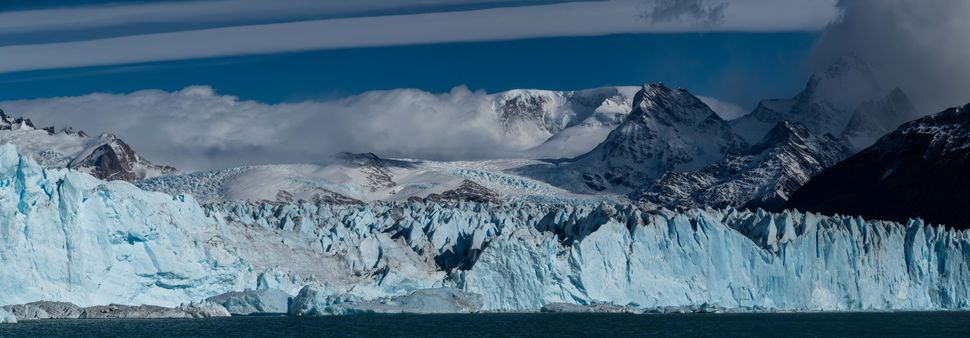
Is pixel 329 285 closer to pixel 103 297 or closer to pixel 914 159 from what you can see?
pixel 103 297

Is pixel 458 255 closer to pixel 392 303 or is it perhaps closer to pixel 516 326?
pixel 392 303

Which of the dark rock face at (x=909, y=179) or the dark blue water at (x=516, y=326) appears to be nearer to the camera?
the dark blue water at (x=516, y=326)


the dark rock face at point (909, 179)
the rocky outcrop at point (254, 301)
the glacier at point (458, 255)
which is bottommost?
the rocky outcrop at point (254, 301)

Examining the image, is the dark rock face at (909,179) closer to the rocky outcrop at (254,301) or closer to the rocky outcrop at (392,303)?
the rocky outcrop at (392,303)

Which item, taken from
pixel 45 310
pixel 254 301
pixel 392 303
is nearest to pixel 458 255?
pixel 392 303

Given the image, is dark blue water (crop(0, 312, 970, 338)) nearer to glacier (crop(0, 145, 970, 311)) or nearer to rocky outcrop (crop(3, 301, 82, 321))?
rocky outcrop (crop(3, 301, 82, 321))

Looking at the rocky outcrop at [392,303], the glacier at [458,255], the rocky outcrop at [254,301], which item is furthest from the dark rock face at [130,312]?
the rocky outcrop at [392,303]

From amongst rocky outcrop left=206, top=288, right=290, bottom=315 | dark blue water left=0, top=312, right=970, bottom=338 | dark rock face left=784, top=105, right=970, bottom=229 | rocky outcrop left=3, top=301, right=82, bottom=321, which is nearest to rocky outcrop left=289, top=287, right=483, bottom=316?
dark blue water left=0, top=312, right=970, bottom=338
